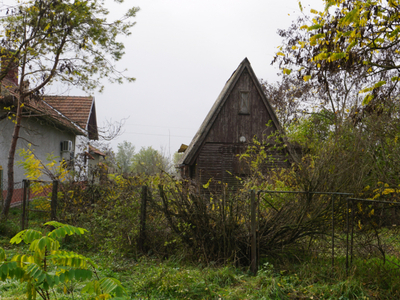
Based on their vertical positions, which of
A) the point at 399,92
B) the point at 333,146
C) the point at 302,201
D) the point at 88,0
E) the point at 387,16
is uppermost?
the point at 88,0

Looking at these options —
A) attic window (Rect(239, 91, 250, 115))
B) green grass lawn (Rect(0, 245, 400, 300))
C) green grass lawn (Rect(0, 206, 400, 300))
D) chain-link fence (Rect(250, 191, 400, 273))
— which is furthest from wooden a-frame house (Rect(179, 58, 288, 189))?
green grass lawn (Rect(0, 245, 400, 300))

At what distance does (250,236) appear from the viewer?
6.32 m

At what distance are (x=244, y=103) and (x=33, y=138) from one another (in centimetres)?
1072

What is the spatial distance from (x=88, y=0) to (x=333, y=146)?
9.82 meters

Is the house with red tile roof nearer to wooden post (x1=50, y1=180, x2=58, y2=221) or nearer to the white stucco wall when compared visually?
the white stucco wall

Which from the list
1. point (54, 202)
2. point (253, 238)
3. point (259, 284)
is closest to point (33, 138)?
point (54, 202)

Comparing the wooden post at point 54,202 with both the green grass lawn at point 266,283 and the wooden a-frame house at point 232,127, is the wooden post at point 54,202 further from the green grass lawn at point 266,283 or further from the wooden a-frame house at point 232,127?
the wooden a-frame house at point 232,127

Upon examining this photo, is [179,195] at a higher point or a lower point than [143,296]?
higher

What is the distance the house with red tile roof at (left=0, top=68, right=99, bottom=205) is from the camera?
12500 mm

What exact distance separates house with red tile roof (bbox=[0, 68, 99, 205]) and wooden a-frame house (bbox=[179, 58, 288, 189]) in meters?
5.52

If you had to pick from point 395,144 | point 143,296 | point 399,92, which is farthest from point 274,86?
point 143,296

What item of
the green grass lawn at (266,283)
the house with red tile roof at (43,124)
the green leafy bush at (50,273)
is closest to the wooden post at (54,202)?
the house with red tile roof at (43,124)

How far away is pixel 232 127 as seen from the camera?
17.7m

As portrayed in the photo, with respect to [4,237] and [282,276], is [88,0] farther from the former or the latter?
[282,276]
